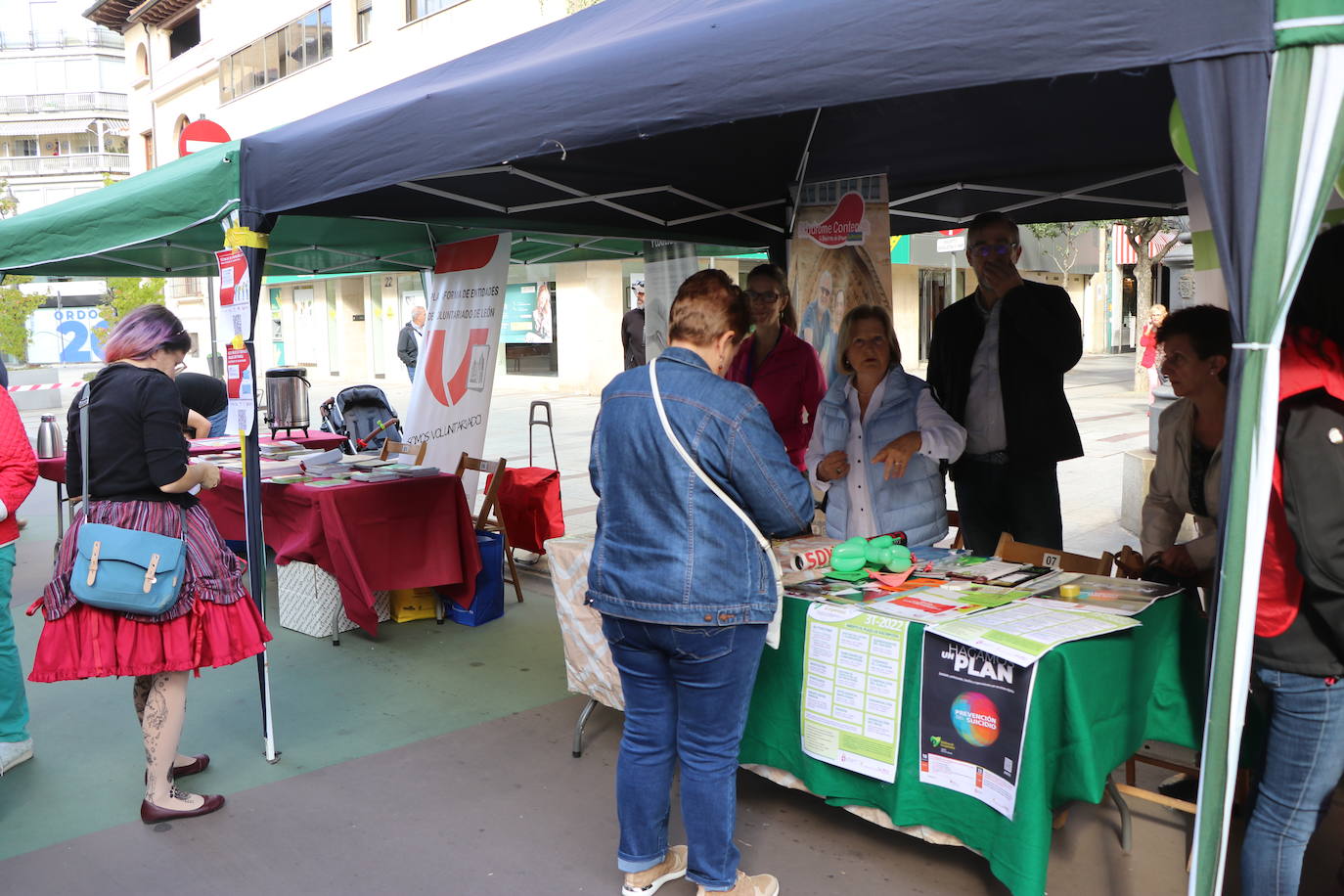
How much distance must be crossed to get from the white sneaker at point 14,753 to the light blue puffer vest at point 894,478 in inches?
124

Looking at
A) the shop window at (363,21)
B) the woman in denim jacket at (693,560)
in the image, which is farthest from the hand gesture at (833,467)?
the shop window at (363,21)

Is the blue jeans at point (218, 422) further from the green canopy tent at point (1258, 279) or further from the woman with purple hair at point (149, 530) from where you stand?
the green canopy tent at point (1258, 279)

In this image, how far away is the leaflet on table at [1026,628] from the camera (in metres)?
2.41

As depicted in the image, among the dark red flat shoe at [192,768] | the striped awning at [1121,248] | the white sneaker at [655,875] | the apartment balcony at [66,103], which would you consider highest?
the apartment balcony at [66,103]

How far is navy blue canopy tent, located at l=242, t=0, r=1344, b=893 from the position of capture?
6.06ft

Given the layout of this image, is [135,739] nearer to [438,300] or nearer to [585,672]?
[585,672]

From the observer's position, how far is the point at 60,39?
6675cm

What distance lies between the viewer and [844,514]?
3682 millimetres

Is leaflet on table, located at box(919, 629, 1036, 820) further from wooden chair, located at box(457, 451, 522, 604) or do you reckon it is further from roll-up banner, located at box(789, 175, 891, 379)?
wooden chair, located at box(457, 451, 522, 604)

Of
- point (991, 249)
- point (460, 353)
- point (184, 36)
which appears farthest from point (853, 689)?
point (184, 36)

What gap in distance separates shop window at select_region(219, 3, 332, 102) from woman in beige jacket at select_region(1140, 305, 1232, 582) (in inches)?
918

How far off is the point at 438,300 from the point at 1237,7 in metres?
5.48

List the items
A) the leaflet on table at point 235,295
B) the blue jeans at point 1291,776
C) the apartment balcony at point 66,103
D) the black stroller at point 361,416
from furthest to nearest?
1. the apartment balcony at point 66,103
2. the black stroller at point 361,416
3. the leaflet on table at point 235,295
4. the blue jeans at point 1291,776

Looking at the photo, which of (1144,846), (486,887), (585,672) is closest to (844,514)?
(585,672)
